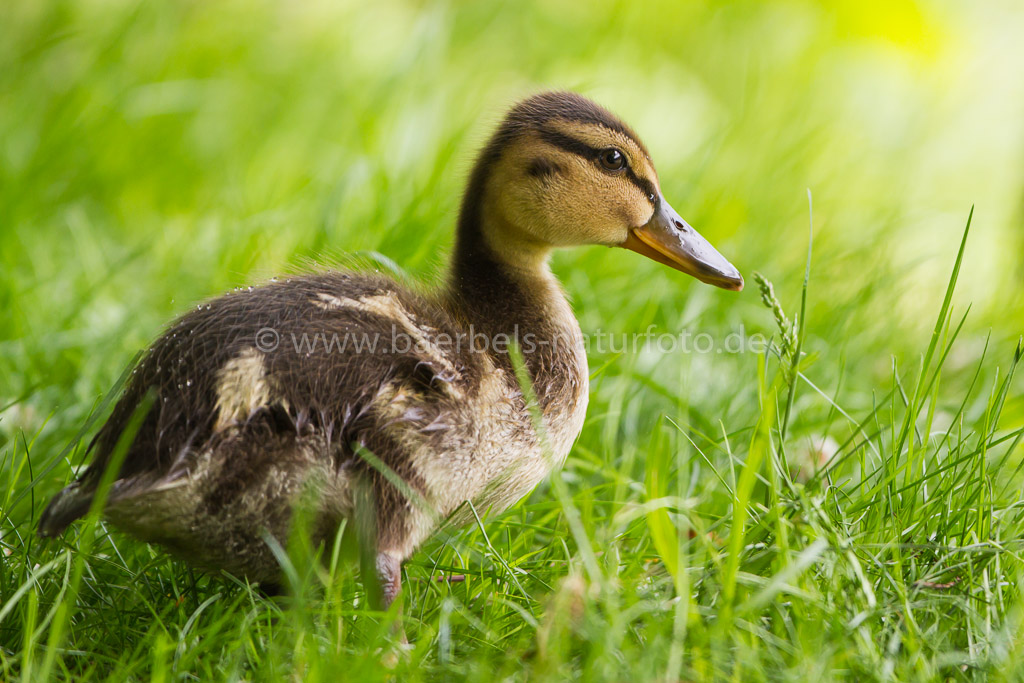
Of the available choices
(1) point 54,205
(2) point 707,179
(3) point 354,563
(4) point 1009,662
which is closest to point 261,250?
(1) point 54,205

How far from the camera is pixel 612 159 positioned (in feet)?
7.60

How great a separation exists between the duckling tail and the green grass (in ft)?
0.19

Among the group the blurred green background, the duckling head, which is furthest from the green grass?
the duckling head

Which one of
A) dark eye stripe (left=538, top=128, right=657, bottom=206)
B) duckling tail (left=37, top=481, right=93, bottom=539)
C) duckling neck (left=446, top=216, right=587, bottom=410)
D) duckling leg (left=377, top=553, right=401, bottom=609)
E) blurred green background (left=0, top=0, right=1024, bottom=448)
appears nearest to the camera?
duckling tail (left=37, top=481, right=93, bottom=539)

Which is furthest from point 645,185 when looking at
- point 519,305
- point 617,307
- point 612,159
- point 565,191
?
point 617,307

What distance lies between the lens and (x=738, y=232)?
3980 mm

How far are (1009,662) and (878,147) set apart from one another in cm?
451

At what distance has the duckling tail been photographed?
166 cm

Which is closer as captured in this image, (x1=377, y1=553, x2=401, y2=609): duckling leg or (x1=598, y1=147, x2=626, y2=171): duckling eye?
(x1=377, y1=553, x2=401, y2=609): duckling leg

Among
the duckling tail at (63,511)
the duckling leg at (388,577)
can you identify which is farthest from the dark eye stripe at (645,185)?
the duckling tail at (63,511)

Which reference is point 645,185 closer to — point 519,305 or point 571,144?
point 571,144

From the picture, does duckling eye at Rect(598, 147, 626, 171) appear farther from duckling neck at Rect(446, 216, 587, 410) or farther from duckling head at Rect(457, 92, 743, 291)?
duckling neck at Rect(446, 216, 587, 410)

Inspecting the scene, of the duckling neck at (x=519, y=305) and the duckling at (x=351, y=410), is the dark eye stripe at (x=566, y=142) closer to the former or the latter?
the duckling at (x=351, y=410)

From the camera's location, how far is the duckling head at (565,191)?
89.0 inches
